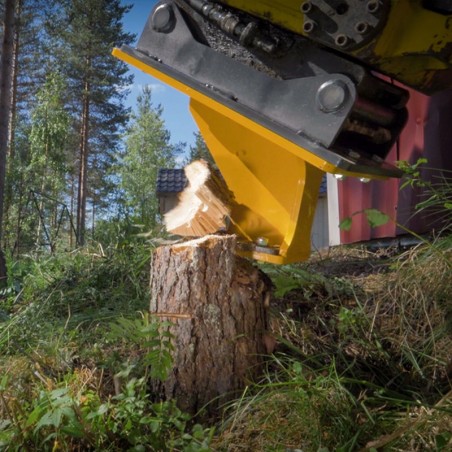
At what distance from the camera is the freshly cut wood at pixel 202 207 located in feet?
7.64

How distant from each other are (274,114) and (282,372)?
1045 millimetres

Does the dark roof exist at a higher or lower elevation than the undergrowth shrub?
higher

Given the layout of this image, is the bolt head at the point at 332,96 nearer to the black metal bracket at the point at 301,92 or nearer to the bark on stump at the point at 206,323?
the black metal bracket at the point at 301,92

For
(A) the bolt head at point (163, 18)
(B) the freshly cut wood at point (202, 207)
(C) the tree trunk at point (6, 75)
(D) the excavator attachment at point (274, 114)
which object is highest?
(C) the tree trunk at point (6, 75)

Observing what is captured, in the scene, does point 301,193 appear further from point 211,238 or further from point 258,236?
point 211,238

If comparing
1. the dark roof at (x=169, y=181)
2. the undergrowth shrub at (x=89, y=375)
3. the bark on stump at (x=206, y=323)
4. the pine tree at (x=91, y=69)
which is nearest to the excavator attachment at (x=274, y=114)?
the bark on stump at (x=206, y=323)

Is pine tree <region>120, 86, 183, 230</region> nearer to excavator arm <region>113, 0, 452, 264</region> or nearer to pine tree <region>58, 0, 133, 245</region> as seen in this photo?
pine tree <region>58, 0, 133, 245</region>

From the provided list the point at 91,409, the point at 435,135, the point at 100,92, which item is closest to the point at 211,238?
the point at 91,409

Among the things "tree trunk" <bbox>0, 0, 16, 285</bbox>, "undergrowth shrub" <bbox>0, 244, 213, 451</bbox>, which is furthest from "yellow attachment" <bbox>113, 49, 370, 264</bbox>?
"tree trunk" <bbox>0, 0, 16, 285</bbox>

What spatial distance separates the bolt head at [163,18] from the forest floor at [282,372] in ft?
4.37

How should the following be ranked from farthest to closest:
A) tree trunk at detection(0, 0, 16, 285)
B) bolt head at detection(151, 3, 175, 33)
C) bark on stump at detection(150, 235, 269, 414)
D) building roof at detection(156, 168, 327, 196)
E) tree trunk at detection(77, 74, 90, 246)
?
tree trunk at detection(77, 74, 90, 246)
building roof at detection(156, 168, 327, 196)
tree trunk at detection(0, 0, 16, 285)
bolt head at detection(151, 3, 175, 33)
bark on stump at detection(150, 235, 269, 414)

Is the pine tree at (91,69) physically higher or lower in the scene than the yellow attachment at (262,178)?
higher

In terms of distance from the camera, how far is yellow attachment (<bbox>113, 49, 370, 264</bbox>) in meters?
2.41

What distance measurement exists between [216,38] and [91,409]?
1699 millimetres
